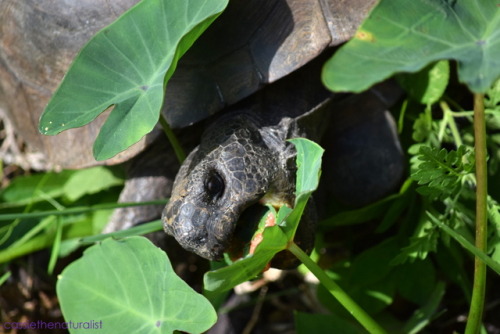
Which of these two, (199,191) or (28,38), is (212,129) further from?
(28,38)

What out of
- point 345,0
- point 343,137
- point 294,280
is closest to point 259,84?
point 345,0

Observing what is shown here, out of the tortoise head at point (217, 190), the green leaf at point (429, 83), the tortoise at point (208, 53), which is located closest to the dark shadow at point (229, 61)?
the tortoise at point (208, 53)

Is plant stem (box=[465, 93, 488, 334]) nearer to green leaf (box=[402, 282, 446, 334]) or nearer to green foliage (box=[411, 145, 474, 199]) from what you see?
green foliage (box=[411, 145, 474, 199])

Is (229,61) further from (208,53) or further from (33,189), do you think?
(33,189)

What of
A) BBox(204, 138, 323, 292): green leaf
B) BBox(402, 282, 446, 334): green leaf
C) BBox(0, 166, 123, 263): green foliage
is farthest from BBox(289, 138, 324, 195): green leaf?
BBox(0, 166, 123, 263): green foliage

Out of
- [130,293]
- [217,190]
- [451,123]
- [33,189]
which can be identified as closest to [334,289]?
[217,190]
